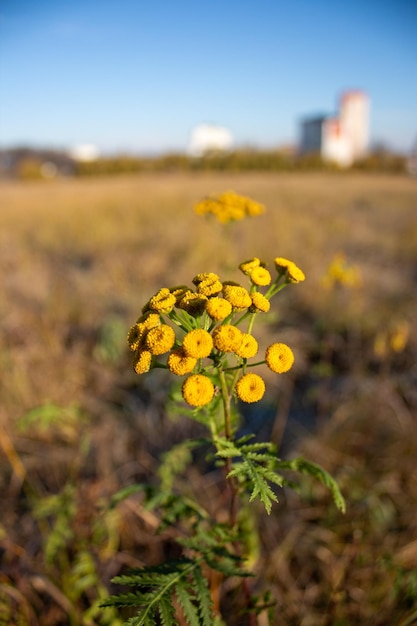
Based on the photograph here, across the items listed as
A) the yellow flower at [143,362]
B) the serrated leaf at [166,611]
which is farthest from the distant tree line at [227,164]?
the serrated leaf at [166,611]

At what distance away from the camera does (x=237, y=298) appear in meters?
1.09

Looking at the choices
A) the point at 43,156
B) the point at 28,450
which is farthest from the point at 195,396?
the point at 43,156

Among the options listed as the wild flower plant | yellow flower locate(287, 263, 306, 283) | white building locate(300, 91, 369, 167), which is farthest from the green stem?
white building locate(300, 91, 369, 167)

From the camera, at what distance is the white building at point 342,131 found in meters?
61.5

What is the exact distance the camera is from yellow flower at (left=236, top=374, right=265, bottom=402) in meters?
1.05

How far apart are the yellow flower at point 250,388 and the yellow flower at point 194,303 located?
204 millimetres

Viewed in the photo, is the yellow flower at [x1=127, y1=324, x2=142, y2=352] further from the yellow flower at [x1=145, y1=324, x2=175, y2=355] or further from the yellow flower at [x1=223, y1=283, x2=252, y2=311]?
the yellow flower at [x1=223, y1=283, x2=252, y2=311]

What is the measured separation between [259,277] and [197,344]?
29cm

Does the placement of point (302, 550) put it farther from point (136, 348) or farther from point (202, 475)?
point (136, 348)

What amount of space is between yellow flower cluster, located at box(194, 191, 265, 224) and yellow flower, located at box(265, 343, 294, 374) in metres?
0.91

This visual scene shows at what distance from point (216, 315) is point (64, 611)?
1.68 meters

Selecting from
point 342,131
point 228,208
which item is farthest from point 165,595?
point 342,131

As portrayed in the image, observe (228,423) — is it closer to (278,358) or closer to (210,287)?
(278,358)

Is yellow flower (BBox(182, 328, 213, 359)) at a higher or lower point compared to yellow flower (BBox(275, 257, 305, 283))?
lower
